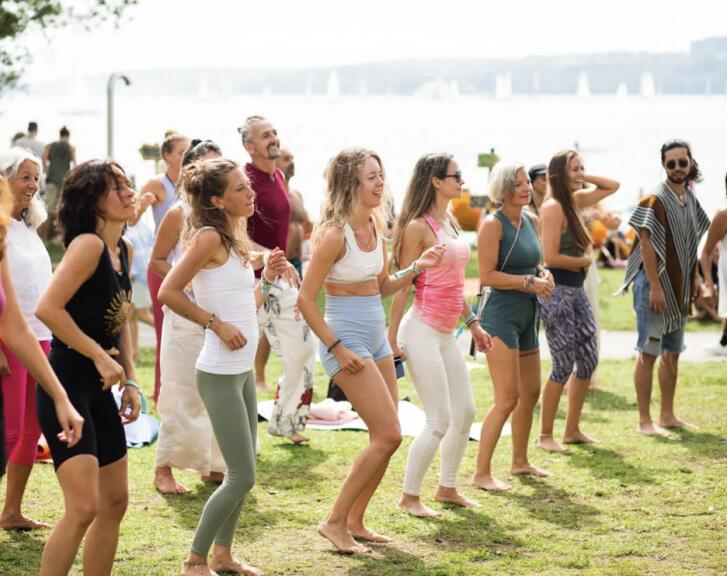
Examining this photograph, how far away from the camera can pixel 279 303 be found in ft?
26.7

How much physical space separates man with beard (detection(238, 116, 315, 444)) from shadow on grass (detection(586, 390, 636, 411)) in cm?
293

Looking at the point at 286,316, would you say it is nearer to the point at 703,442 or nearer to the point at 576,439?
the point at 576,439

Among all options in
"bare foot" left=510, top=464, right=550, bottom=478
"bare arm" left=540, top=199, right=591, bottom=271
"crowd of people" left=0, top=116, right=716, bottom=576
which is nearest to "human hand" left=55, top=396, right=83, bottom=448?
"crowd of people" left=0, top=116, right=716, bottom=576

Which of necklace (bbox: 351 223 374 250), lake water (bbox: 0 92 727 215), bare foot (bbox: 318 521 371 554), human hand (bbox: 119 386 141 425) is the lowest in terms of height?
bare foot (bbox: 318 521 371 554)

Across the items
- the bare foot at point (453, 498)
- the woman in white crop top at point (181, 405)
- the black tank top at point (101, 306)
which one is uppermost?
the black tank top at point (101, 306)

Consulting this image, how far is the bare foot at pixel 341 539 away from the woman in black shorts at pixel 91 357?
1.43 metres

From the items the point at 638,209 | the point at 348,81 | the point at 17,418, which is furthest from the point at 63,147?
the point at 348,81

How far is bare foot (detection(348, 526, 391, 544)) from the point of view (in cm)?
607

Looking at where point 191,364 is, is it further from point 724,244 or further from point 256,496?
point 724,244

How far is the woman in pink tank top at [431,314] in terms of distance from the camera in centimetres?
650

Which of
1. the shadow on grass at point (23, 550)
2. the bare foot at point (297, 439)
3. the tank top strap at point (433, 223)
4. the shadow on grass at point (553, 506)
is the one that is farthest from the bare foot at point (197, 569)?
the bare foot at point (297, 439)

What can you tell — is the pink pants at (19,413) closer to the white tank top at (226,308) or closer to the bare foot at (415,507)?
the white tank top at (226,308)

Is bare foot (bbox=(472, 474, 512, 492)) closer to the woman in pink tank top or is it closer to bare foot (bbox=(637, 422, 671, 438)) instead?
the woman in pink tank top

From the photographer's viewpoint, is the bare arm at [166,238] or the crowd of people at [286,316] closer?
the crowd of people at [286,316]
